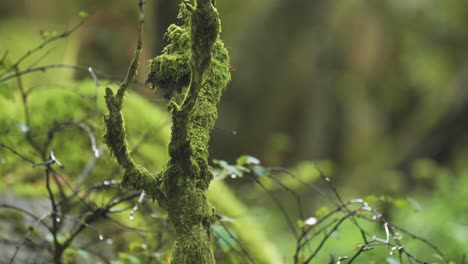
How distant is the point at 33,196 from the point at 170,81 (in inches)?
56.0

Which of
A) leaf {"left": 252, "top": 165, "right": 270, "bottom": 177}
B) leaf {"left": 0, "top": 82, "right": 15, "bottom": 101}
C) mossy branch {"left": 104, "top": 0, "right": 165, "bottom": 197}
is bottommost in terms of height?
mossy branch {"left": 104, "top": 0, "right": 165, "bottom": 197}

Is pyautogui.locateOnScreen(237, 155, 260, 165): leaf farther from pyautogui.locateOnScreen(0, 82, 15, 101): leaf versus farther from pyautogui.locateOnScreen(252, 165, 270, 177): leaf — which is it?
pyautogui.locateOnScreen(0, 82, 15, 101): leaf

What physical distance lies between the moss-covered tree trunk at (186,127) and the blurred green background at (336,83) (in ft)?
7.62

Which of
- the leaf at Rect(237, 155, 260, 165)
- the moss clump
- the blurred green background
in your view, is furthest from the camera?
the blurred green background

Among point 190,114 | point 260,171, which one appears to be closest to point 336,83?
point 260,171

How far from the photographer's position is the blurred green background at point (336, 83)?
210 inches

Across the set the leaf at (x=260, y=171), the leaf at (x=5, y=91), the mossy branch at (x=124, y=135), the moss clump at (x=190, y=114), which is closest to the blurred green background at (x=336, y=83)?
the leaf at (x=260, y=171)

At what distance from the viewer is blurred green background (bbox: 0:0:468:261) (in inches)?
210

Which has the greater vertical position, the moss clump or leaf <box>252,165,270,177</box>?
leaf <box>252,165,270,177</box>

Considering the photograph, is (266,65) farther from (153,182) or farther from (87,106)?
(153,182)

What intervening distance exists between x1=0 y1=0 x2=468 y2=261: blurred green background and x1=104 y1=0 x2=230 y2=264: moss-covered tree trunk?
2323 mm

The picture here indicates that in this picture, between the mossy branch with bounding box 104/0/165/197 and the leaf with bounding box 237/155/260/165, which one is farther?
the leaf with bounding box 237/155/260/165

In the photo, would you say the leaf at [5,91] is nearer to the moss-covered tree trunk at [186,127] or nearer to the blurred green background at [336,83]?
the moss-covered tree trunk at [186,127]

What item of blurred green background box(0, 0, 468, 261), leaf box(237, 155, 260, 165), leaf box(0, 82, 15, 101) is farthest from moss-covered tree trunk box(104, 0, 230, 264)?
blurred green background box(0, 0, 468, 261)
